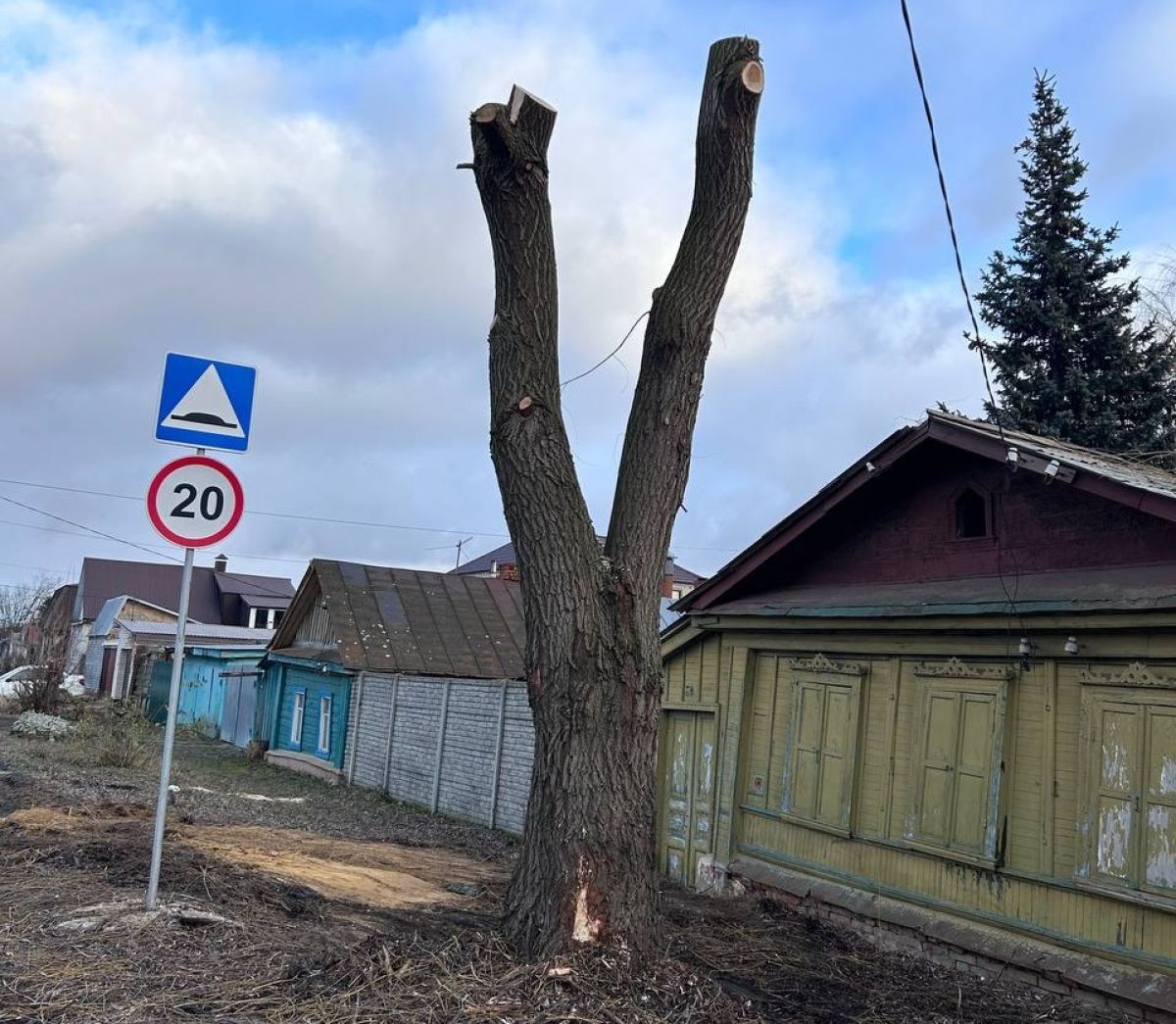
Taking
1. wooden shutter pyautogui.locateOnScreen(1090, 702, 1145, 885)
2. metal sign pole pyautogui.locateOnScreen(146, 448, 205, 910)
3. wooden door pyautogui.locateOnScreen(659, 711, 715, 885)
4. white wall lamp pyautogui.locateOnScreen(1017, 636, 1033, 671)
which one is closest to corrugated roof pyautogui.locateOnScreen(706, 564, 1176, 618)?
white wall lamp pyautogui.locateOnScreen(1017, 636, 1033, 671)

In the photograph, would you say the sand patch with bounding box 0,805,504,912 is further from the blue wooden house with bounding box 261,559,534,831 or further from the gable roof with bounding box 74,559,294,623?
the gable roof with bounding box 74,559,294,623

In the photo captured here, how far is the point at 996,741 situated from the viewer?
7.61 metres

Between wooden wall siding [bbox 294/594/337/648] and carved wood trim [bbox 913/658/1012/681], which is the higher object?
carved wood trim [bbox 913/658/1012/681]

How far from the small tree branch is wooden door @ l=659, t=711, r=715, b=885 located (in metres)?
5.57

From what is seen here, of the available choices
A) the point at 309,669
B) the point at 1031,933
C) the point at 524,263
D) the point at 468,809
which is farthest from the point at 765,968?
the point at 309,669

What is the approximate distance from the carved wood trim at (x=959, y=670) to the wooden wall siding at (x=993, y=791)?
0.8 inches

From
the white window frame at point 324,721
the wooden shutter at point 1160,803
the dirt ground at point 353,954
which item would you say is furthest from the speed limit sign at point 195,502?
the white window frame at point 324,721

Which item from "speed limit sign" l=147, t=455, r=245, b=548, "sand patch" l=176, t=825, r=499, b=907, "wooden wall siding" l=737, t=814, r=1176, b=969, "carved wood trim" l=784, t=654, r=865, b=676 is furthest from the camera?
"carved wood trim" l=784, t=654, r=865, b=676

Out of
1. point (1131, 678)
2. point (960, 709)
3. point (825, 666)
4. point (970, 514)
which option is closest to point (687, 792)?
point (825, 666)

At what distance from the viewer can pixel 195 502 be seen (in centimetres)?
612

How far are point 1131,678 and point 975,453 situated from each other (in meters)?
1.95

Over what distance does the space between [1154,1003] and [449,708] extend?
11.1 meters

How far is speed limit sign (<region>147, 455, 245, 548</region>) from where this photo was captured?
6023mm

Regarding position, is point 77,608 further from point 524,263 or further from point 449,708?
point 524,263
